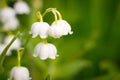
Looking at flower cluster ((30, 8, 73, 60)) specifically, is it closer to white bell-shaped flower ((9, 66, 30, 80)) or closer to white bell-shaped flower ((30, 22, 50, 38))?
white bell-shaped flower ((30, 22, 50, 38))

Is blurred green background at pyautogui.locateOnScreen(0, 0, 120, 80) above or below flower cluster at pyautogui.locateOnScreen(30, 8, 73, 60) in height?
above

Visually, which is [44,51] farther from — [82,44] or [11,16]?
[82,44]

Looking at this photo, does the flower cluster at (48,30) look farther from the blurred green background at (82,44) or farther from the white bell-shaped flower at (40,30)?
the blurred green background at (82,44)

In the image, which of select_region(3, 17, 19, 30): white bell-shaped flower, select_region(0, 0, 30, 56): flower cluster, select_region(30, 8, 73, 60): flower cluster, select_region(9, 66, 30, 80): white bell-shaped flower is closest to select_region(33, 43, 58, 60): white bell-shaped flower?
select_region(30, 8, 73, 60): flower cluster

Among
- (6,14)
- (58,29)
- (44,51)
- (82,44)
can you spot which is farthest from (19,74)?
(82,44)

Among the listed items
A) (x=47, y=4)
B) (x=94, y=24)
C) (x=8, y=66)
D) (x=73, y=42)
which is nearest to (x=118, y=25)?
(x=94, y=24)

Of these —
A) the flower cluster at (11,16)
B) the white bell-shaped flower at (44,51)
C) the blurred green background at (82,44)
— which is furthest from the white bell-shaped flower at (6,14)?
the white bell-shaped flower at (44,51)
